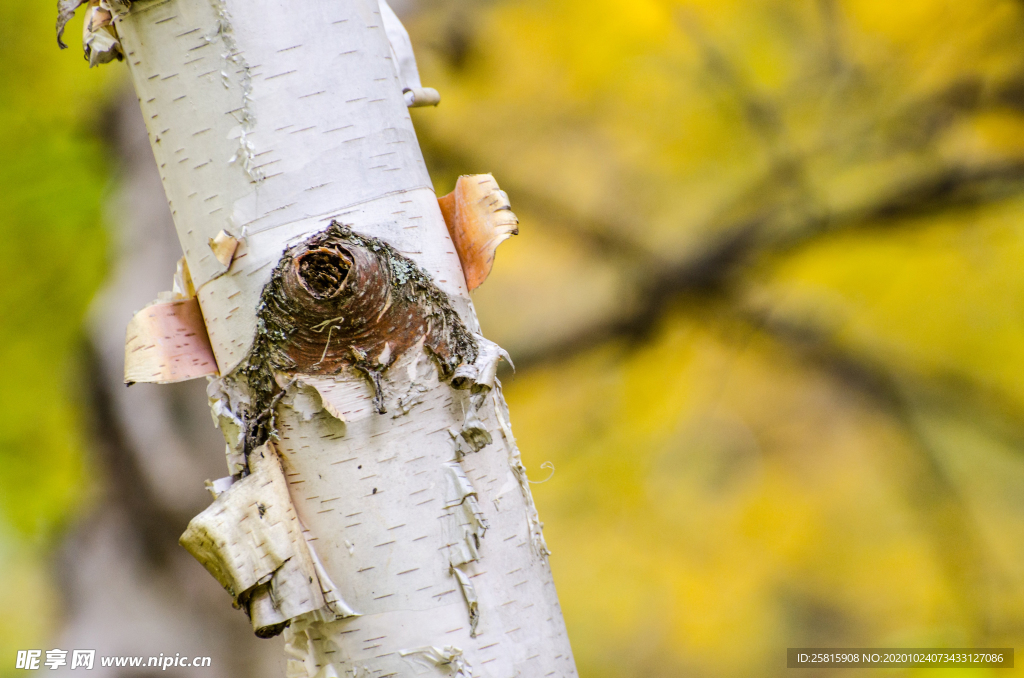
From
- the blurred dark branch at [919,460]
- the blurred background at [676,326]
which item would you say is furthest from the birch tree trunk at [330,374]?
the blurred dark branch at [919,460]

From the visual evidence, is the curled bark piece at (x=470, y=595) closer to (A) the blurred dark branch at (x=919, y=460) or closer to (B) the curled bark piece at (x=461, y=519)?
(B) the curled bark piece at (x=461, y=519)

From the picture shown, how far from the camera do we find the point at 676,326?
2.94ft

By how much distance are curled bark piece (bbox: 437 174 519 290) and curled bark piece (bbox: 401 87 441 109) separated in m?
0.06

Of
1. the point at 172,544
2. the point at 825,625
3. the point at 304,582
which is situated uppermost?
the point at 172,544

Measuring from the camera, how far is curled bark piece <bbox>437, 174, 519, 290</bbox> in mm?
309

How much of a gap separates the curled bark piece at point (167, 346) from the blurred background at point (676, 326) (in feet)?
1.98

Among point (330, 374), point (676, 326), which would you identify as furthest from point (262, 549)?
point (676, 326)

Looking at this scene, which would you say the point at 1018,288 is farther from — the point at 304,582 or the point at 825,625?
the point at 304,582

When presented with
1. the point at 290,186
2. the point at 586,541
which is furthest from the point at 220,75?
the point at 586,541

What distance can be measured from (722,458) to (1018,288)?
46 centimetres

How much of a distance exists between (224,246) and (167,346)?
0.07m

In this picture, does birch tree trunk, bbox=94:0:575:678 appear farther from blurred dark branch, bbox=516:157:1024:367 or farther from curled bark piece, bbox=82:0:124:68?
blurred dark branch, bbox=516:157:1024:367

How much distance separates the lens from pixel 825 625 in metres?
0.83

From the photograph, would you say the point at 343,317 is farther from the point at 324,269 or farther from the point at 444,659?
the point at 444,659
